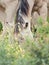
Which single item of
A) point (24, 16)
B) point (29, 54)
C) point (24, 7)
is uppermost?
point (24, 7)

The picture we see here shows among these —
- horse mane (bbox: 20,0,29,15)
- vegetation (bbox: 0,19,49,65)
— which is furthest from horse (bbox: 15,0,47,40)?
vegetation (bbox: 0,19,49,65)

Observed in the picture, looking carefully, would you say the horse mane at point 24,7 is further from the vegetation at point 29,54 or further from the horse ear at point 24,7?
the vegetation at point 29,54

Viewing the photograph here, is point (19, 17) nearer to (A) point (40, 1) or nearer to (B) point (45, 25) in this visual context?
(A) point (40, 1)

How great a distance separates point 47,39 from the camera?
330 centimetres

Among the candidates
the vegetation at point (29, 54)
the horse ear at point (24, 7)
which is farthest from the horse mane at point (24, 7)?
the vegetation at point (29, 54)

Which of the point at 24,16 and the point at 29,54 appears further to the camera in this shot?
the point at 24,16

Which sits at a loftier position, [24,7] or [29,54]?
[24,7]

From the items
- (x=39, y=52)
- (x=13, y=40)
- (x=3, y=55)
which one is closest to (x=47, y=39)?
(x=39, y=52)

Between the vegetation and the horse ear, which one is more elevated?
the horse ear

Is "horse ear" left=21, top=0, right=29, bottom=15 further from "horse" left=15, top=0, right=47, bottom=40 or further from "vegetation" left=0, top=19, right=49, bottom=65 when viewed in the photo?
"vegetation" left=0, top=19, right=49, bottom=65

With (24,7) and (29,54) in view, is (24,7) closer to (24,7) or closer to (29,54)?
(24,7)

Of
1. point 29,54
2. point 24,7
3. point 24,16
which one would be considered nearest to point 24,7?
point 24,7

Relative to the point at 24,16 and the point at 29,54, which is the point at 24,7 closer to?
the point at 24,16

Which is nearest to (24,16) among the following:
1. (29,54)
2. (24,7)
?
(24,7)
